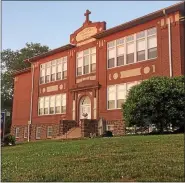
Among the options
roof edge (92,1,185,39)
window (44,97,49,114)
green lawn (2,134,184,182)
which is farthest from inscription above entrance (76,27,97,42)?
green lawn (2,134,184,182)

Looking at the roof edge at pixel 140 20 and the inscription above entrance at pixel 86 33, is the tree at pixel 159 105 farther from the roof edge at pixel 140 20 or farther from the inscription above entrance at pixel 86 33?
the inscription above entrance at pixel 86 33

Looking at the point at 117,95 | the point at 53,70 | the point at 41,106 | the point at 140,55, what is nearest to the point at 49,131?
the point at 41,106

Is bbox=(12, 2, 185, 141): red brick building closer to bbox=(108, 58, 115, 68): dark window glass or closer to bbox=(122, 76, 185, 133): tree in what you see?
bbox=(108, 58, 115, 68): dark window glass

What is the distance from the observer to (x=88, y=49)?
27.2m

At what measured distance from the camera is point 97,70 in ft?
85.1

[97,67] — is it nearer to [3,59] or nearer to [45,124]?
[45,124]

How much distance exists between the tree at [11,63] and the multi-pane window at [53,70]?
60.0ft

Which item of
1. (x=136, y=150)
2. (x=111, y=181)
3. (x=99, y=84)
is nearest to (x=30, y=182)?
(x=111, y=181)

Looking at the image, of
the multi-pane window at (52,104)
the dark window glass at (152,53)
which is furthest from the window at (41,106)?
the dark window glass at (152,53)

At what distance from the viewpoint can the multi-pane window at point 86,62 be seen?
87.5 ft

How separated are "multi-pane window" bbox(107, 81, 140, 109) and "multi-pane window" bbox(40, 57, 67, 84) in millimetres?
6213

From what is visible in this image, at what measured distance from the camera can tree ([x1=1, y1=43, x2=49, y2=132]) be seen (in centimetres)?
5028

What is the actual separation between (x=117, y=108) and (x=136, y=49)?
4457mm

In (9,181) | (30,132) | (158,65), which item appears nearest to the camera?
(9,181)
